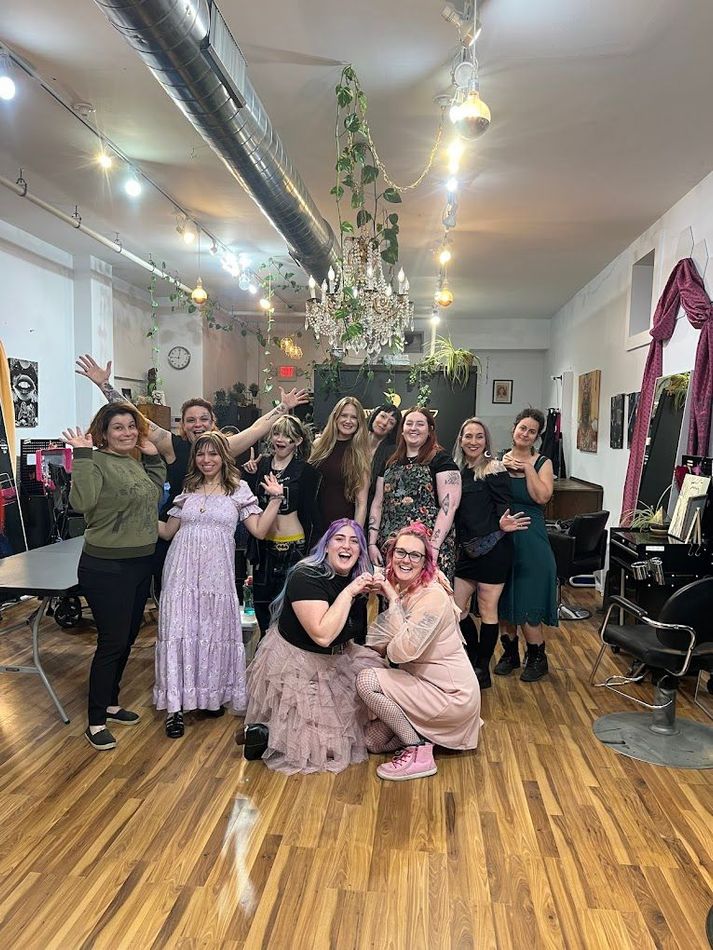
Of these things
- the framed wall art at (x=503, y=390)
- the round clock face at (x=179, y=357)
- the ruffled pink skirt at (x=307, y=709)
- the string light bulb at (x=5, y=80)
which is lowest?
the ruffled pink skirt at (x=307, y=709)

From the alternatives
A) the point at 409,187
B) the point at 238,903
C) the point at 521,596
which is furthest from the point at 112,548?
the point at 409,187

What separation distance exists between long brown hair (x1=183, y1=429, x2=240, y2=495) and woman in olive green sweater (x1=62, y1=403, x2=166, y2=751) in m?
0.20

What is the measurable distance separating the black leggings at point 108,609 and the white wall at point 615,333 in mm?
3997

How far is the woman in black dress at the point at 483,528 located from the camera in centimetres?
341

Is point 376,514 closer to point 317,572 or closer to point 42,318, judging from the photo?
point 317,572

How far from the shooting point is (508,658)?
387 centimetres

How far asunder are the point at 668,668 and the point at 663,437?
2355 mm

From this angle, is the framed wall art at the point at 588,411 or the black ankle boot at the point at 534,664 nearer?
the black ankle boot at the point at 534,664

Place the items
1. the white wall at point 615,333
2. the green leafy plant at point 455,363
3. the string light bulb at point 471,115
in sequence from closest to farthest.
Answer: the string light bulb at point 471,115 → the white wall at point 615,333 → the green leafy plant at point 455,363

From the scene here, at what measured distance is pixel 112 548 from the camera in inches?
112

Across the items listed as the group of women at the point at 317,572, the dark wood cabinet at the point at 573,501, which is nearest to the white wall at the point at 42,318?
the group of women at the point at 317,572

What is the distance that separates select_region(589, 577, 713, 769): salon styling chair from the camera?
2828 millimetres

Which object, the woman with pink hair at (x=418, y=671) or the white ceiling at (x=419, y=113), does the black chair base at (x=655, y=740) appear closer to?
the woman with pink hair at (x=418, y=671)

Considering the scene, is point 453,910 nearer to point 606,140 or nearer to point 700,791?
point 700,791
